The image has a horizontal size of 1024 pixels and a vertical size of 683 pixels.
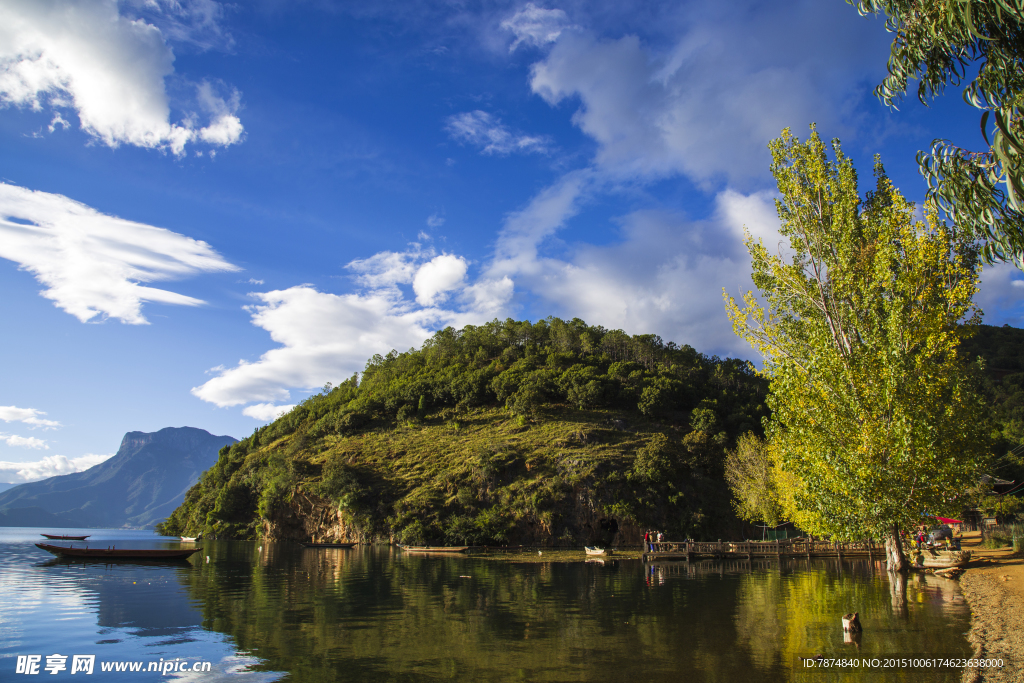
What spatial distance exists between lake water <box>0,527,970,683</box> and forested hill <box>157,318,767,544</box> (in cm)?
2016

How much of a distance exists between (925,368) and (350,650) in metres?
21.1

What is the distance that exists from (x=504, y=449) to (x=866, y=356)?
57.0 m

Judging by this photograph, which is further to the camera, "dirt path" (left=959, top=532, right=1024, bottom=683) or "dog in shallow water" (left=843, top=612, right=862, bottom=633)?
"dog in shallow water" (left=843, top=612, right=862, bottom=633)

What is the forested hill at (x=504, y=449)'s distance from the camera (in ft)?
202

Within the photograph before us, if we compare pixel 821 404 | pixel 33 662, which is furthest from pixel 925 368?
pixel 33 662

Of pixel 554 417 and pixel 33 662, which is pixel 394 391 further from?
pixel 33 662

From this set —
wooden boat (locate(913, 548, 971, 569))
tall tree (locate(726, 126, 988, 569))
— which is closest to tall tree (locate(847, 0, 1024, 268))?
tall tree (locate(726, 126, 988, 569))

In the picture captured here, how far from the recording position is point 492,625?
20.2 meters

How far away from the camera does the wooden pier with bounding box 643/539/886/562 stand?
4706cm

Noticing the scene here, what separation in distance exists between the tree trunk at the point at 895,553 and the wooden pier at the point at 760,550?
2954cm

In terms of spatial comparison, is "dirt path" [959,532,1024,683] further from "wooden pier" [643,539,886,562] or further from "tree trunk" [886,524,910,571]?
"wooden pier" [643,539,886,562]

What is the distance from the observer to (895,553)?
730 inches

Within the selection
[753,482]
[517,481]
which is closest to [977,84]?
[753,482]

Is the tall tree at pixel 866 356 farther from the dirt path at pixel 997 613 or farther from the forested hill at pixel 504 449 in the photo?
the forested hill at pixel 504 449
